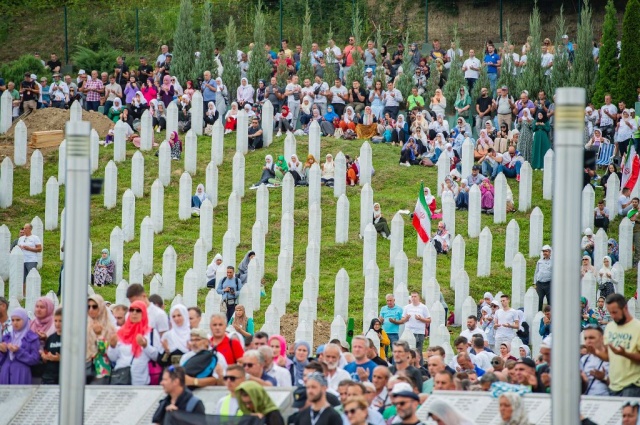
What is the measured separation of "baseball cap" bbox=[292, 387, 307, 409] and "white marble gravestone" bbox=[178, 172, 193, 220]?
635 inches

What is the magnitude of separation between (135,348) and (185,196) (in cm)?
1495

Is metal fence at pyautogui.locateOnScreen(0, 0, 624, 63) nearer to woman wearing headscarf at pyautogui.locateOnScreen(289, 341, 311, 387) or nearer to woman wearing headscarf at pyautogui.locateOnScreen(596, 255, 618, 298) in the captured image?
woman wearing headscarf at pyautogui.locateOnScreen(596, 255, 618, 298)

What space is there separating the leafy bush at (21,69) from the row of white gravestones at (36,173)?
9.77 meters

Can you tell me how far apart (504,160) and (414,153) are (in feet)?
7.41

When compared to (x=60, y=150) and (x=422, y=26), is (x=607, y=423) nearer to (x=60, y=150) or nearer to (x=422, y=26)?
(x=60, y=150)

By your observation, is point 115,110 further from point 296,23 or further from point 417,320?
point 417,320

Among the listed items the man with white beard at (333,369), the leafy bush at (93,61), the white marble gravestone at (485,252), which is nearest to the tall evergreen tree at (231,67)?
the leafy bush at (93,61)

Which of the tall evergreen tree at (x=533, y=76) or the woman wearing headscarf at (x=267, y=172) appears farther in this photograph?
the tall evergreen tree at (x=533, y=76)

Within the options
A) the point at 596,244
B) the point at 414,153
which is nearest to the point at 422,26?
the point at 414,153

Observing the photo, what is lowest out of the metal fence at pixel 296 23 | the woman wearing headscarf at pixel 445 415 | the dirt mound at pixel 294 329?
the dirt mound at pixel 294 329

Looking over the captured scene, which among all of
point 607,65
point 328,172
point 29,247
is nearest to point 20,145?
point 29,247

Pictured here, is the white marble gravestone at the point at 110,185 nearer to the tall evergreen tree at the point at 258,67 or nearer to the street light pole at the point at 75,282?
the tall evergreen tree at the point at 258,67

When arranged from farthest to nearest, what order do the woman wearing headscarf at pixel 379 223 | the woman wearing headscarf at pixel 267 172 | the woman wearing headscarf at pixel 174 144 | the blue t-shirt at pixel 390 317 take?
the woman wearing headscarf at pixel 174 144, the woman wearing headscarf at pixel 267 172, the woman wearing headscarf at pixel 379 223, the blue t-shirt at pixel 390 317

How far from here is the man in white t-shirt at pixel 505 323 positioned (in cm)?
2472
